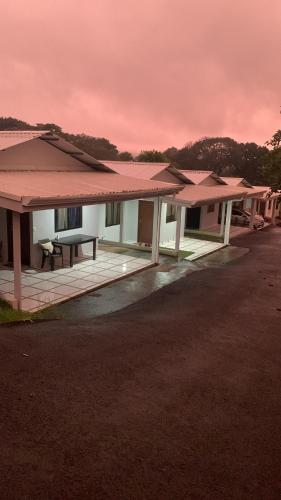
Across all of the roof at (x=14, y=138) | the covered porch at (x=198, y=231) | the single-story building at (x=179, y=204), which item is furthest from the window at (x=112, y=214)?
the roof at (x=14, y=138)

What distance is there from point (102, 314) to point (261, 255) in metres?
11.6

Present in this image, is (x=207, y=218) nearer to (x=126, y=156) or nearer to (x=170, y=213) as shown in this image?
(x=170, y=213)

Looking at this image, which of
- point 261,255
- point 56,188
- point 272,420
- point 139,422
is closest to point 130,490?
point 139,422

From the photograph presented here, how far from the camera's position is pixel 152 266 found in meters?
15.3

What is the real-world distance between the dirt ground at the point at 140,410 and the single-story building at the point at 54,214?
2734mm

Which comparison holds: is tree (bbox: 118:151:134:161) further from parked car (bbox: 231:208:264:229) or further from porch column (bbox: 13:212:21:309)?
porch column (bbox: 13:212:21:309)

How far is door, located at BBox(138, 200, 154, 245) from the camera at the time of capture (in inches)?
758

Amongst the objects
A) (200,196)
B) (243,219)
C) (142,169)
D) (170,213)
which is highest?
(142,169)

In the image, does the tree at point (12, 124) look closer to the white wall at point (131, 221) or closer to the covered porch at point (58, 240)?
the white wall at point (131, 221)

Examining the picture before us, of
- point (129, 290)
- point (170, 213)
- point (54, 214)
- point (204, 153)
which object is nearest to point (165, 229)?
point (170, 213)

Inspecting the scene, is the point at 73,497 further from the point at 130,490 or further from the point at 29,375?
the point at 29,375

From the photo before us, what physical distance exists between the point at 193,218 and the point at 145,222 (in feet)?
22.3

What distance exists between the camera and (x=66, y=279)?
12.6 m

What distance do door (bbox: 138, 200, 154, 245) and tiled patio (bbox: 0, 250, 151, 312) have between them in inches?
136
